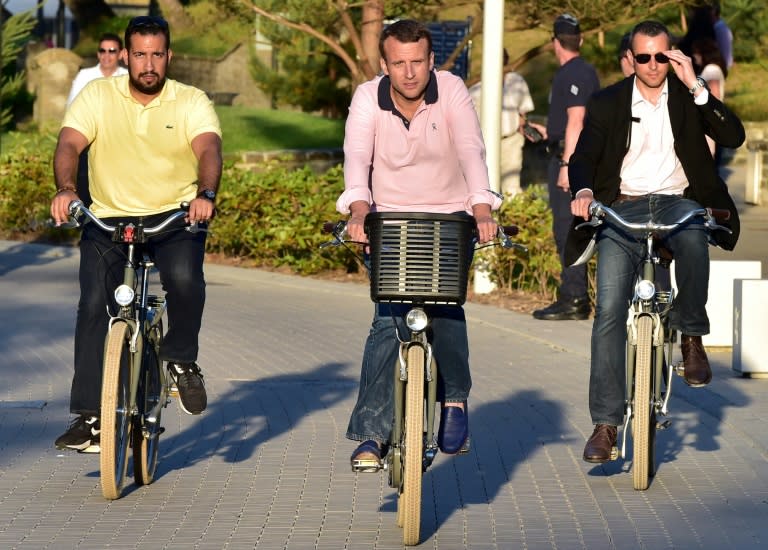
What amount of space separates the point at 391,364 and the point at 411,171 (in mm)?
729

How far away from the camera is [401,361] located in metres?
6.01

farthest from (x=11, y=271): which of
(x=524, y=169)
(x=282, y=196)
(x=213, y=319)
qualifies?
(x=524, y=169)

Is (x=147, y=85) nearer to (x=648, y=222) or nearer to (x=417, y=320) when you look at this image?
(x=417, y=320)

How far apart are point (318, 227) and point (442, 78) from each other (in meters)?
9.26

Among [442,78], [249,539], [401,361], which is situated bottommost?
[249,539]

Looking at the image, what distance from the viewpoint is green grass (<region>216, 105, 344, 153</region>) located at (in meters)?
27.9

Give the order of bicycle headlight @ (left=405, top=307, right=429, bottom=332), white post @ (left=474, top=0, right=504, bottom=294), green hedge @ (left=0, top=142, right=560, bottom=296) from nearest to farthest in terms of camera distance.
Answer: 1. bicycle headlight @ (left=405, top=307, right=429, bottom=332)
2. white post @ (left=474, top=0, right=504, bottom=294)
3. green hedge @ (left=0, top=142, right=560, bottom=296)

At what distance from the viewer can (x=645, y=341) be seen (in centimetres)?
684

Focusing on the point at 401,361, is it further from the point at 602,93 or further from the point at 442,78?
the point at 602,93

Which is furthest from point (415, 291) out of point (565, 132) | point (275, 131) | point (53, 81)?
point (53, 81)

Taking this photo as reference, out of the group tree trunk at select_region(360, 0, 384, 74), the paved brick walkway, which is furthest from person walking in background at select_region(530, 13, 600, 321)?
tree trunk at select_region(360, 0, 384, 74)

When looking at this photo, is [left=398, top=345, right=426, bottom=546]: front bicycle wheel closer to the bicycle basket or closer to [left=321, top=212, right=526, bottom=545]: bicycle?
[left=321, top=212, right=526, bottom=545]: bicycle

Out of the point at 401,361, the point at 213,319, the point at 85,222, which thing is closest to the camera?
the point at 401,361

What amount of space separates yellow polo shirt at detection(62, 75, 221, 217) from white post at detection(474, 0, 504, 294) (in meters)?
6.51
